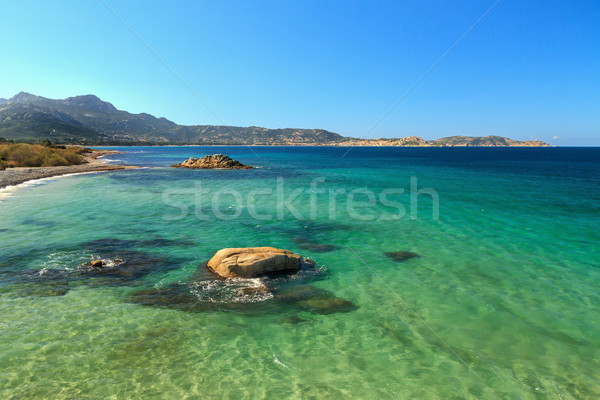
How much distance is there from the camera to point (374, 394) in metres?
6.79

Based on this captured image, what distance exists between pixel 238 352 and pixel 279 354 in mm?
1049

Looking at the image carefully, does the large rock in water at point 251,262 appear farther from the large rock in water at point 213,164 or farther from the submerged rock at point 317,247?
the large rock in water at point 213,164

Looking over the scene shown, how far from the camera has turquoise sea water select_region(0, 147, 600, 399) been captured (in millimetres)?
7074

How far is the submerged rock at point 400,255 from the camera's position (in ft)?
50.1

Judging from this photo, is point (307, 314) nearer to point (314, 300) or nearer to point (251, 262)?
point (314, 300)

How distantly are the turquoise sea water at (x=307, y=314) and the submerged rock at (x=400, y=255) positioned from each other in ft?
1.37

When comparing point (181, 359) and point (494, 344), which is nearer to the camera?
point (181, 359)

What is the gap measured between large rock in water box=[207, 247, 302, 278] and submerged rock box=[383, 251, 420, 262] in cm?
492

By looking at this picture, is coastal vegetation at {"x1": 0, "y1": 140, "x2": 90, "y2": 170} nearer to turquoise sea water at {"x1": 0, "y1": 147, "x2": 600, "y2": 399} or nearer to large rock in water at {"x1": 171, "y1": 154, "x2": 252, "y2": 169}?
large rock in water at {"x1": 171, "y1": 154, "x2": 252, "y2": 169}

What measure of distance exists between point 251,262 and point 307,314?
3580mm

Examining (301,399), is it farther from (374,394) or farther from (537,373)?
(537,373)

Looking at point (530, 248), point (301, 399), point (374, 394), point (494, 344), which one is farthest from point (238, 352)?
point (530, 248)

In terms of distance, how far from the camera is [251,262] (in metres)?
12.5

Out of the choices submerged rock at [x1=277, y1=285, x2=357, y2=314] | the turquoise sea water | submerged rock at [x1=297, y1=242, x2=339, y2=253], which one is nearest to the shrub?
the turquoise sea water
